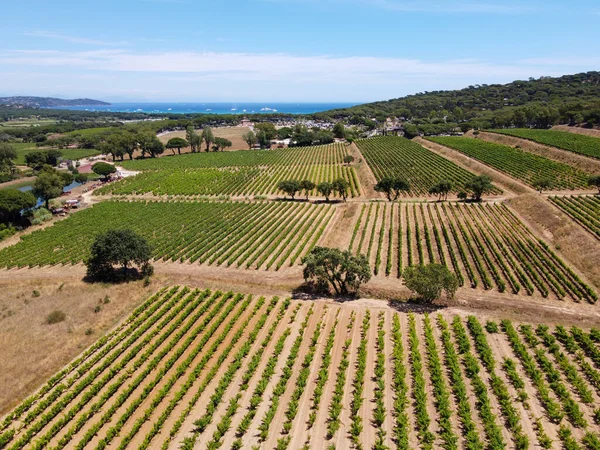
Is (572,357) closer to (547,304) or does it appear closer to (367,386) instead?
(547,304)

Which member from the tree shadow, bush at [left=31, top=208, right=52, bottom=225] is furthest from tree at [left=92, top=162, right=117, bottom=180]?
the tree shadow

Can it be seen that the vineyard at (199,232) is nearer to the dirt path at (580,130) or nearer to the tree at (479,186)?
the tree at (479,186)

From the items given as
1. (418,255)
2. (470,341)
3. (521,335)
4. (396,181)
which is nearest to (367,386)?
(470,341)

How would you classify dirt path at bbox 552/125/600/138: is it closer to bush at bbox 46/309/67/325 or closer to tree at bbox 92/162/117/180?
bush at bbox 46/309/67/325

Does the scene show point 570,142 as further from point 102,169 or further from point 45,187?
point 102,169

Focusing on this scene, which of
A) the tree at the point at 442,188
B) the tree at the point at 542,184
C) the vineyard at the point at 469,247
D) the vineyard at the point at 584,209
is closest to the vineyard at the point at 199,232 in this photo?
the vineyard at the point at 469,247

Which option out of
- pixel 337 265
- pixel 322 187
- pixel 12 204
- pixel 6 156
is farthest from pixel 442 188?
pixel 6 156
